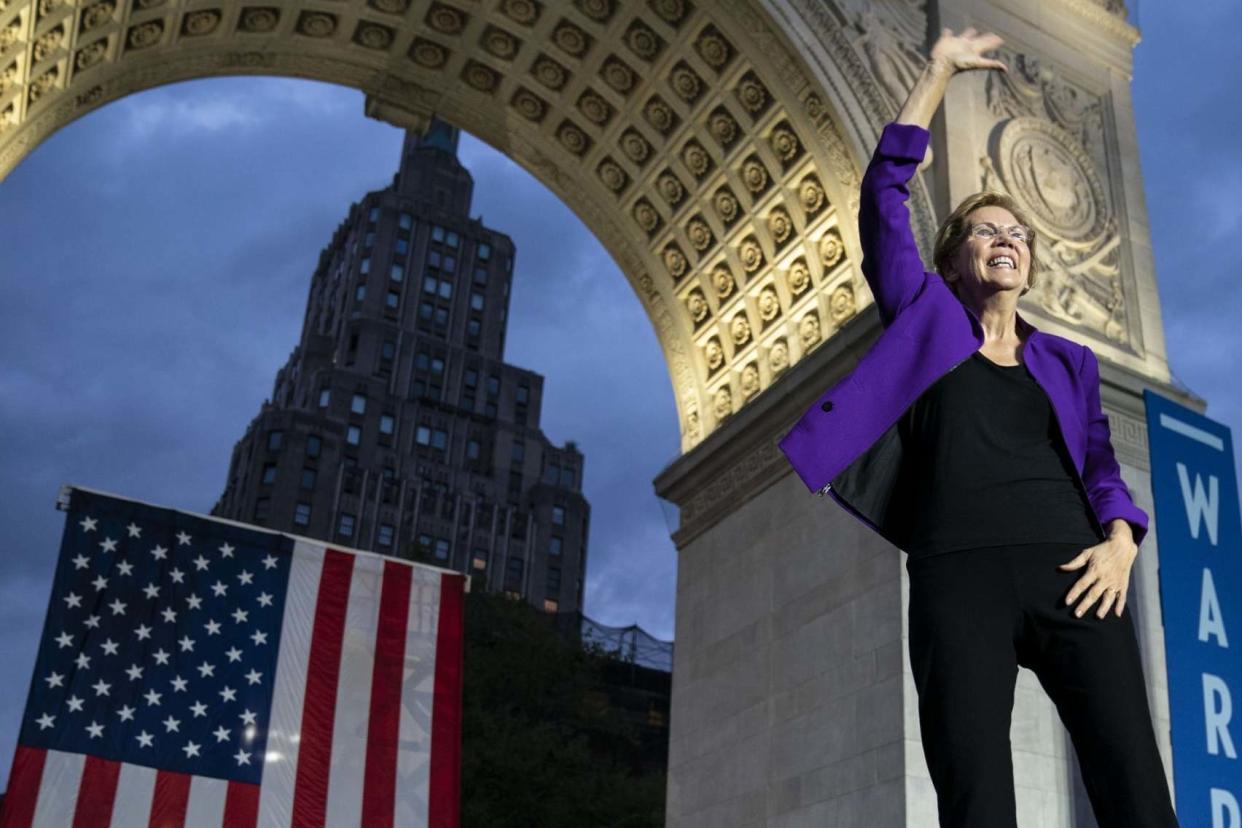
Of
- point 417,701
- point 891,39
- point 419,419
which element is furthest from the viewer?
point 419,419

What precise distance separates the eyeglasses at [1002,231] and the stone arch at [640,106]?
13777mm

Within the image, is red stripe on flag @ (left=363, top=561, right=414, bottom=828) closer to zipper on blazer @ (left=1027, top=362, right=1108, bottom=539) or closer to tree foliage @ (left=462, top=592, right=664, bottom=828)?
zipper on blazer @ (left=1027, top=362, right=1108, bottom=539)

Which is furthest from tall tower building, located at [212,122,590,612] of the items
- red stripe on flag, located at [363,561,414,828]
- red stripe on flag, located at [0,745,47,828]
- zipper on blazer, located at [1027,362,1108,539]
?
zipper on blazer, located at [1027,362,1108,539]

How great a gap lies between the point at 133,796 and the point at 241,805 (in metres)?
1.26

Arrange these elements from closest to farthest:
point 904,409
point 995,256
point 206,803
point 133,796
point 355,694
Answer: point 904,409
point 995,256
point 133,796
point 206,803
point 355,694

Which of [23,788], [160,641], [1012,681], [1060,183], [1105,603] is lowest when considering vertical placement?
[1012,681]

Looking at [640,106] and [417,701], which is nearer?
[417,701]

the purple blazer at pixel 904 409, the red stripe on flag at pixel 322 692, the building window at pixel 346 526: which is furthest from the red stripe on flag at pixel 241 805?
the building window at pixel 346 526

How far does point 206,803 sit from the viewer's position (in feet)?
54.5

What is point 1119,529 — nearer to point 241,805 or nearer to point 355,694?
point 241,805

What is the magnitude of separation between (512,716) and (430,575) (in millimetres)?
27219

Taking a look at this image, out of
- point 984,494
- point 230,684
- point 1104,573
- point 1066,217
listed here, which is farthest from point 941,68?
point 1066,217

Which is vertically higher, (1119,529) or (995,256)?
(995,256)

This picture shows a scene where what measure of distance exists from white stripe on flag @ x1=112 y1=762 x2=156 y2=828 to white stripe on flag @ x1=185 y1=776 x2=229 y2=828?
476 mm
